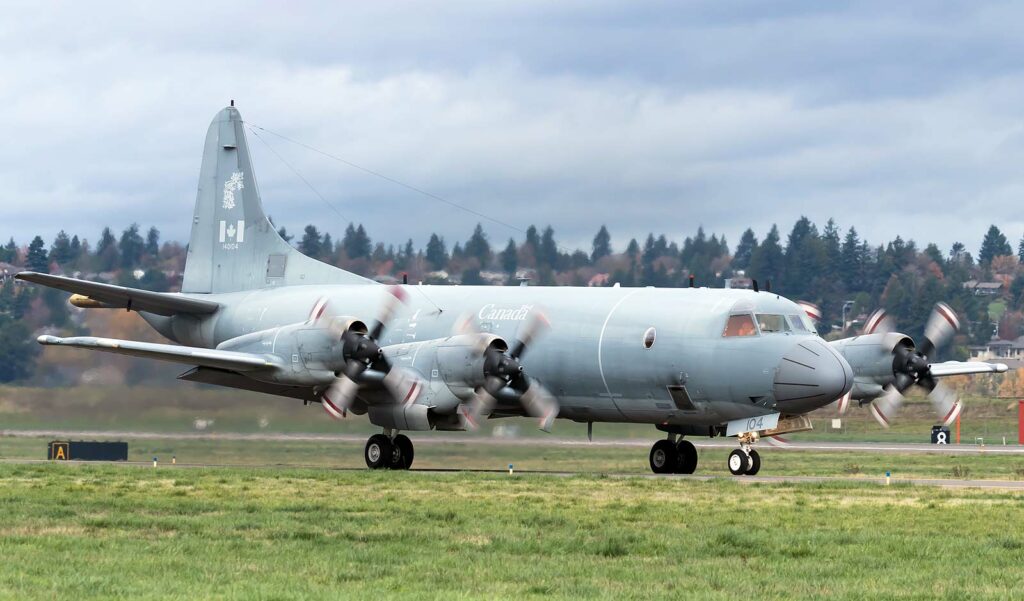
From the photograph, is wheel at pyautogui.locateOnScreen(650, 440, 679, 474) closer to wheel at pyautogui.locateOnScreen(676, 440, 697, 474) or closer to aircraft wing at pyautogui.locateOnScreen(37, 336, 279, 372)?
wheel at pyautogui.locateOnScreen(676, 440, 697, 474)

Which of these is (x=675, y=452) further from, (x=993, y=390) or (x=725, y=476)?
(x=993, y=390)

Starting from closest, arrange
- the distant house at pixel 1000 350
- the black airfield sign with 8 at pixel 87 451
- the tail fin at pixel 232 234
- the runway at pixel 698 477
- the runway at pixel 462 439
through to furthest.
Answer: the runway at pixel 698 477 → the runway at pixel 462 439 → the black airfield sign with 8 at pixel 87 451 → the tail fin at pixel 232 234 → the distant house at pixel 1000 350

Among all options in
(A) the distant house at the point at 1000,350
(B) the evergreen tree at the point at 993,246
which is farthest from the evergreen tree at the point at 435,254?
(B) the evergreen tree at the point at 993,246

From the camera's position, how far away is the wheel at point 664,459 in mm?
31766

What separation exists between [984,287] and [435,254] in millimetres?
94884

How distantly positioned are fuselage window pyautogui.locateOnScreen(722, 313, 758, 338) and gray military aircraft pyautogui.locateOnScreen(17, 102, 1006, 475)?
3 centimetres

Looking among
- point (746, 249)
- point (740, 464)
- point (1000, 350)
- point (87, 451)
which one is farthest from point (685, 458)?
point (1000, 350)

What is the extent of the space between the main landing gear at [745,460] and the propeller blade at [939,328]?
17.7 feet

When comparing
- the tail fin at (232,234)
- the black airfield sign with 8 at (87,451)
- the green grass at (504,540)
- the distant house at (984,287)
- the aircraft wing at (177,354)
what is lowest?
the green grass at (504,540)

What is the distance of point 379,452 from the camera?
107ft

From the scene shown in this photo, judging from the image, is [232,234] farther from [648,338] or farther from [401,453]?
[648,338]

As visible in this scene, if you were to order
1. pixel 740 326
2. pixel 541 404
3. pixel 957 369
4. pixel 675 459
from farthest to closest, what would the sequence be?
pixel 957 369 → pixel 675 459 → pixel 541 404 → pixel 740 326

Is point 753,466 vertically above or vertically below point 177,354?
below

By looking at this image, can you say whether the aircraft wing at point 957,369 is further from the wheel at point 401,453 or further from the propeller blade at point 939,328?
the wheel at point 401,453
